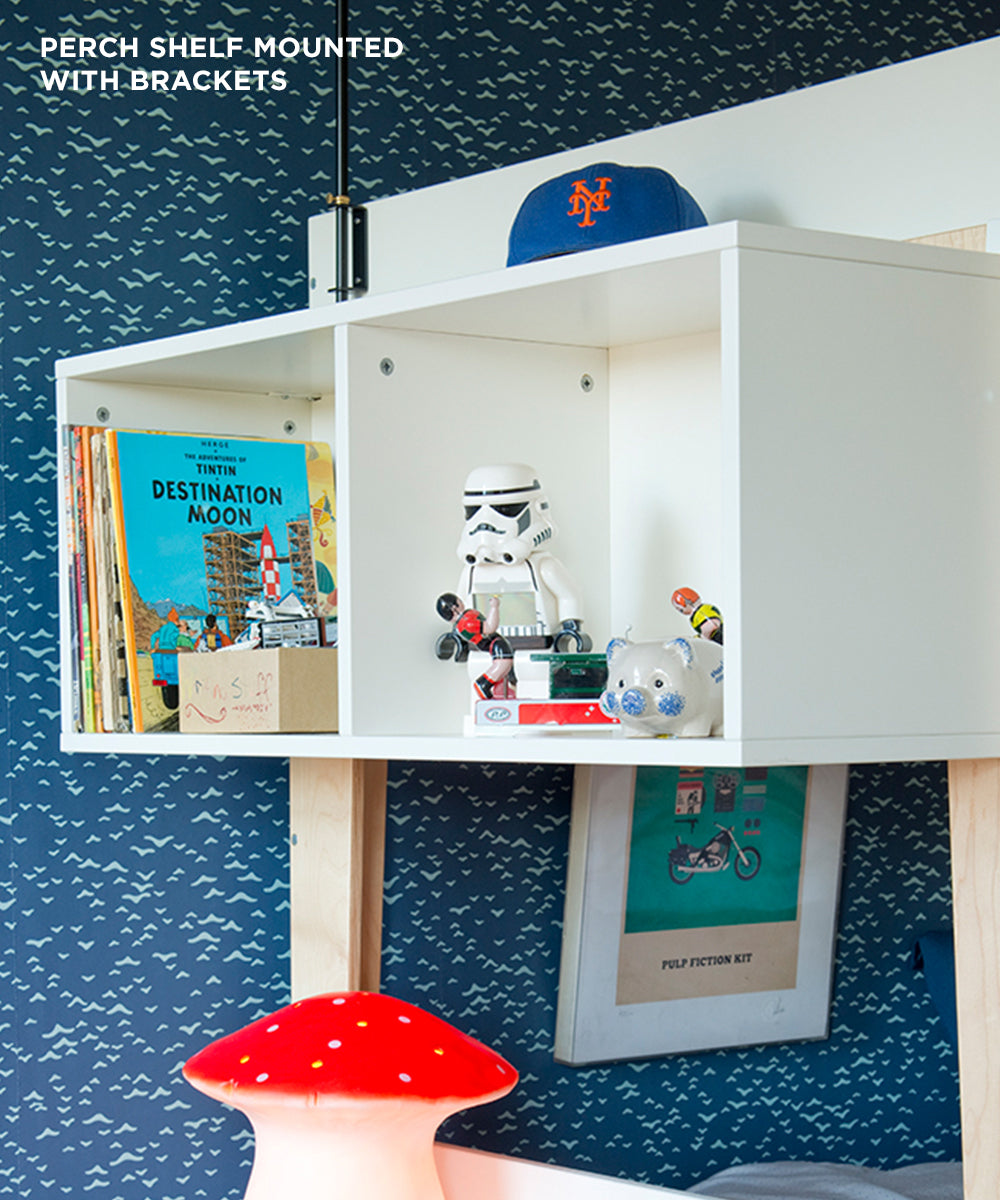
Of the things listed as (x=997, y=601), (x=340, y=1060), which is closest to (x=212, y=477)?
(x=340, y=1060)

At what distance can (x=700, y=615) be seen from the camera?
1115mm

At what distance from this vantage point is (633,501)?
1.34 meters

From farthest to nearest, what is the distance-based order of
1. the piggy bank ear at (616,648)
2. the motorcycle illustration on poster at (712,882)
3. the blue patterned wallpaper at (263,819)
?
the motorcycle illustration on poster at (712,882) < the blue patterned wallpaper at (263,819) < the piggy bank ear at (616,648)

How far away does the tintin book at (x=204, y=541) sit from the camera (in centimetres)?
129

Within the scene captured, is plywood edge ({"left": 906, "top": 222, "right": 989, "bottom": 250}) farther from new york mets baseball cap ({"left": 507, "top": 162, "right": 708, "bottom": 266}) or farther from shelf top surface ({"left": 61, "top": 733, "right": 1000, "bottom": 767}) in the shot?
shelf top surface ({"left": 61, "top": 733, "right": 1000, "bottom": 767})

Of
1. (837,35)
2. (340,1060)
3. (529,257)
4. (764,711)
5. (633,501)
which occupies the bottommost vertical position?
(340,1060)

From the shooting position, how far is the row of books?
1.29 meters

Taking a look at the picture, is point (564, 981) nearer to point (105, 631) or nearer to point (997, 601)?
point (105, 631)

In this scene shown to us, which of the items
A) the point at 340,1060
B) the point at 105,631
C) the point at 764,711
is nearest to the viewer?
the point at 764,711

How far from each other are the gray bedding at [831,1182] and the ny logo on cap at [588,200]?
111cm

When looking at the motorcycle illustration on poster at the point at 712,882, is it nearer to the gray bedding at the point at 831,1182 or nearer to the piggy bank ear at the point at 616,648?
the gray bedding at the point at 831,1182

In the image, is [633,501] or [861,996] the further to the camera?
[861,996]

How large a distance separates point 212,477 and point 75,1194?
32.4 inches

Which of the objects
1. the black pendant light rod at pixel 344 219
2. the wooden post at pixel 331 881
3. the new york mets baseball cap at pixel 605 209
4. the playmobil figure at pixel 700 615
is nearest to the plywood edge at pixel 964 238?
the new york mets baseball cap at pixel 605 209
